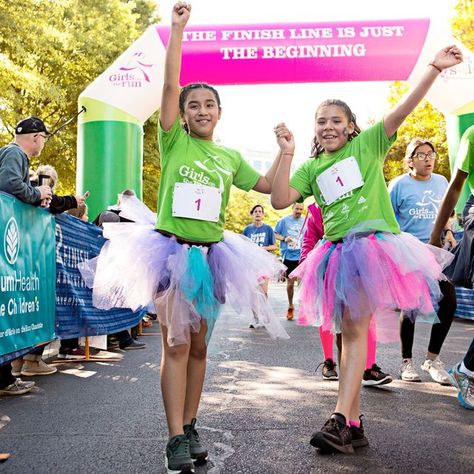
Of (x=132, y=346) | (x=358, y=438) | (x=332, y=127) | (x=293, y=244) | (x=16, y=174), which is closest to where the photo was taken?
(x=358, y=438)

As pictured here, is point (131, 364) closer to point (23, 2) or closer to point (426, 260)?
point (426, 260)

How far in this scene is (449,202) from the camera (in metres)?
4.04

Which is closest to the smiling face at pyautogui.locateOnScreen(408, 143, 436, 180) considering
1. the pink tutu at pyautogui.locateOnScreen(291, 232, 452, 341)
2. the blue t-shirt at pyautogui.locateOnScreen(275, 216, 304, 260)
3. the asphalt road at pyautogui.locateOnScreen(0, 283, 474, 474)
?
the asphalt road at pyautogui.locateOnScreen(0, 283, 474, 474)

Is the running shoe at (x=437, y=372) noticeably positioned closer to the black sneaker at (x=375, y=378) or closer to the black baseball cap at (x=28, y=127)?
the black sneaker at (x=375, y=378)

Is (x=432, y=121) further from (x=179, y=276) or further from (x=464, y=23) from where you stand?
(x=179, y=276)

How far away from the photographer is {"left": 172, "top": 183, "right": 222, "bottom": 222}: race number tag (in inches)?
122

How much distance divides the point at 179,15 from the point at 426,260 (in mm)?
1834

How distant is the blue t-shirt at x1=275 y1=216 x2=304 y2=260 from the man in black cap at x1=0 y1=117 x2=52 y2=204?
20.9ft

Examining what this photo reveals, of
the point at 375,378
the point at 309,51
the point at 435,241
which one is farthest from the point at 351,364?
the point at 309,51

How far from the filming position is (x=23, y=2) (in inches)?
485

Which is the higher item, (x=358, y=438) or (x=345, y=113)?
(x=345, y=113)

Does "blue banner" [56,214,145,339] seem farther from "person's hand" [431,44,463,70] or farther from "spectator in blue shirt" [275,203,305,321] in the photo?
"spectator in blue shirt" [275,203,305,321]

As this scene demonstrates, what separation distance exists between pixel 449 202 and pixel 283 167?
4.42ft

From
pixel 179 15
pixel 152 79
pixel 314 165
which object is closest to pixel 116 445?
pixel 314 165
